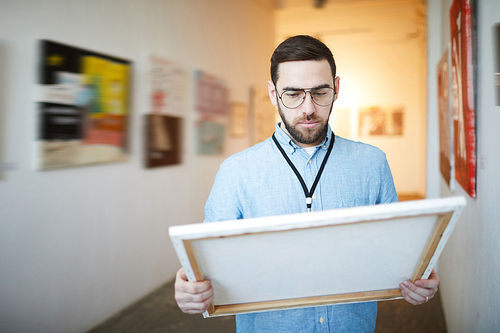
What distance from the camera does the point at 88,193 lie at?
2693 millimetres

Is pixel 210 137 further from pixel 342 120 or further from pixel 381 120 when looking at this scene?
pixel 381 120

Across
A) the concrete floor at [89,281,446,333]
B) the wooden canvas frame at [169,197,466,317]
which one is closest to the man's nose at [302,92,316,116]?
the wooden canvas frame at [169,197,466,317]

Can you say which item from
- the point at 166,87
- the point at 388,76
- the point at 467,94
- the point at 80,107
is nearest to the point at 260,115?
the point at 166,87

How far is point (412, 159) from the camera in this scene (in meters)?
9.50

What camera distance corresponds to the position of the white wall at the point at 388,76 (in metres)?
8.58

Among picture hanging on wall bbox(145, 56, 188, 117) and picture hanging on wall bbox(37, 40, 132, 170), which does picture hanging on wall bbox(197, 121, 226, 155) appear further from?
picture hanging on wall bbox(37, 40, 132, 170)

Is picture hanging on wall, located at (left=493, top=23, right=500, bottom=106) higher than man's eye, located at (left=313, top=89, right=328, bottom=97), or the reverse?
picture hanging on wall, located at (left=493, top=23, right=500, bottom=106)

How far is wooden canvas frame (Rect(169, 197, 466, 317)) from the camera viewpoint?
28.3 inches

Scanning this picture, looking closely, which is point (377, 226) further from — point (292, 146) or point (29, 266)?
point (29, 266)

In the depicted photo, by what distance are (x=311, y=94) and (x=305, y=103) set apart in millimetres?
37

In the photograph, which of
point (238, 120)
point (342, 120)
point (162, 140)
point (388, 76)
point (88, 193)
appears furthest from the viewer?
point (342, 120)

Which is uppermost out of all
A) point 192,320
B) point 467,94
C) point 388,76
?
point 388,76

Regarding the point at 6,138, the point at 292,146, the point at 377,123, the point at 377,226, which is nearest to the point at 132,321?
the point at 6,138

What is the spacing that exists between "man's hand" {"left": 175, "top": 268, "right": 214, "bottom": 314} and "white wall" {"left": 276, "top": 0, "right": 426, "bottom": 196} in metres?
8.31
